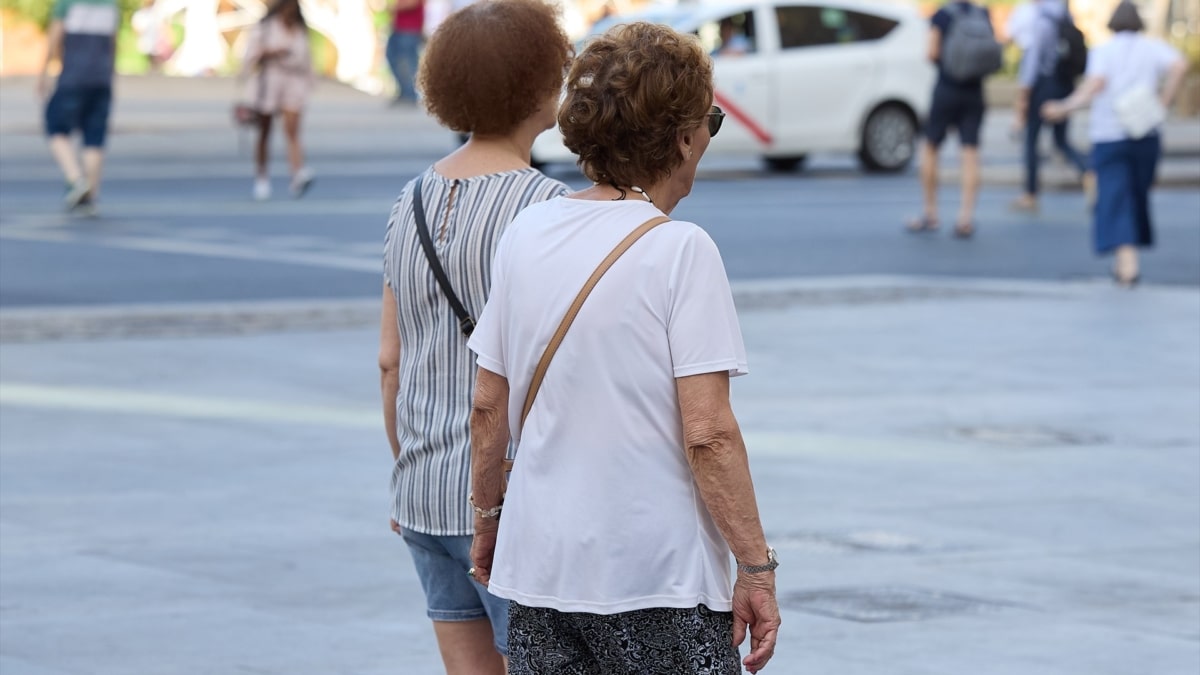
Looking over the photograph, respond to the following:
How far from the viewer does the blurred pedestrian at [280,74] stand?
18766 millimetres

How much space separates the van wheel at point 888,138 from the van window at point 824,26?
2.69 feet

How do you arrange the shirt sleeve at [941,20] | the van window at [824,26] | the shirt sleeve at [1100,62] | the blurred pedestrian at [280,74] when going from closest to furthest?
1. the shirt sleeve at [1100,62]
2. the shirt sleeve at [941,20]
3. the blurred pedestrian at [280,74]
4. the van window at [824,26]

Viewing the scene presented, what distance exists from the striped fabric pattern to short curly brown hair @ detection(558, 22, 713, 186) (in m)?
0.50

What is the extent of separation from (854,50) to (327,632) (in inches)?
722

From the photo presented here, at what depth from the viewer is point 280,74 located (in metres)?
18.9

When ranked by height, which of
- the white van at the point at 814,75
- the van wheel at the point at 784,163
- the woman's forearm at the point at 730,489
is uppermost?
the woman's forearm at the point at 730,489

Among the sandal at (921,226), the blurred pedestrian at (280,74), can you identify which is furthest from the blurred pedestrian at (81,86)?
the sandal at (921,226)

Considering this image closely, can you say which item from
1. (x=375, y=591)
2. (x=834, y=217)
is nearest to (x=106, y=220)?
(x=834, y=217)

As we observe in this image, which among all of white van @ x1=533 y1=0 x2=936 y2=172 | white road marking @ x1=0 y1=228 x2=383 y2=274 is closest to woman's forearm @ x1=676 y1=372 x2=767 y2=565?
white road marking @ x1=0 y1=228 x2=383 y2=274

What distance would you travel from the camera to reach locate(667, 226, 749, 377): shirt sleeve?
9.57 ft

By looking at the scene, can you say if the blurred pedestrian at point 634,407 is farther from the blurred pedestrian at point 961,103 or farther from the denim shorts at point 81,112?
the denim shorts at point 81,112

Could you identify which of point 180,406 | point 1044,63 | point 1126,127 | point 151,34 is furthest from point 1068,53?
point 151,34

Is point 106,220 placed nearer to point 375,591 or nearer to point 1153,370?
point 1153,370

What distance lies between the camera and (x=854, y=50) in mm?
22859
